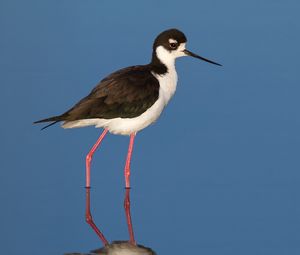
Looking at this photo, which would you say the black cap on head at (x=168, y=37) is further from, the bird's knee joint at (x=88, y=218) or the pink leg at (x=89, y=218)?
the bird's knee joint at (x=88, y=218)

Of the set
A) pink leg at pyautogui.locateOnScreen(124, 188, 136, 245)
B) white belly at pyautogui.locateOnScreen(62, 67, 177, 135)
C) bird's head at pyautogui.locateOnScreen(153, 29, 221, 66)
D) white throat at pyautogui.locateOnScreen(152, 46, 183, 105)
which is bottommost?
pink leg at pyautogui.locateOnScreen(124, 188, 136, 245)

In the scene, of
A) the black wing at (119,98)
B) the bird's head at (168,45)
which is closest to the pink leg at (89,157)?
the black wing at (119,98)

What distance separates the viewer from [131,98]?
766cm

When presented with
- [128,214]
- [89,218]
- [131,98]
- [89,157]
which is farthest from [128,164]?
[89,218]

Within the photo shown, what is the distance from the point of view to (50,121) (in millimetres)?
7434

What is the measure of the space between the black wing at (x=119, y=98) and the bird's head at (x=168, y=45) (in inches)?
15.8

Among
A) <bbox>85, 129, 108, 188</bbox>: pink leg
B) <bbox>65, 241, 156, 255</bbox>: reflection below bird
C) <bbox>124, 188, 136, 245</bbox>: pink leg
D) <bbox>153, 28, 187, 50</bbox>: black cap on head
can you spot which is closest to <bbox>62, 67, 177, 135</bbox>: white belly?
<bbox>85, 129, 108, 188</bbox>: pink leg

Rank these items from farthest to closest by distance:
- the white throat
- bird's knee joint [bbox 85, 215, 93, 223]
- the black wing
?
the white throat, the black wing, bird's knee joint [bbox 85, 215, 93, 223]

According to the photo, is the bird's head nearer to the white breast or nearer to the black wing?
the white breast

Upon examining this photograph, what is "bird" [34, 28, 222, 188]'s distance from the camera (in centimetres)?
759

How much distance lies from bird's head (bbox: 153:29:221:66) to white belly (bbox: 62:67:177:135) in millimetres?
228

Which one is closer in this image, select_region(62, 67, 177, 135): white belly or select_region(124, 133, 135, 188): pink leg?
select_region(62, 67, 177, 135): white belly

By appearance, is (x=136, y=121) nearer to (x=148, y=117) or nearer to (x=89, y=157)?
(x=148, y=117)

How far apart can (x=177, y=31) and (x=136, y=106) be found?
0.98 m
